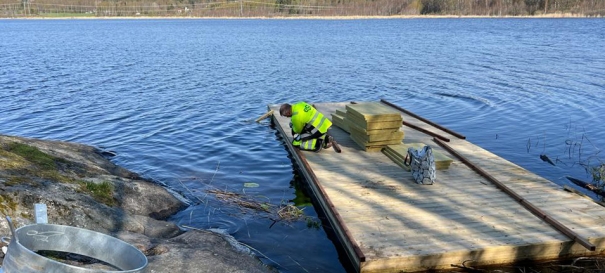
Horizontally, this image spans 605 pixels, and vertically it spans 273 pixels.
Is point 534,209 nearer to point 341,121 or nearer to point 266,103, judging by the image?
point 341,121

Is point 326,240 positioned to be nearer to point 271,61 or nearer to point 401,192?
point 401,192

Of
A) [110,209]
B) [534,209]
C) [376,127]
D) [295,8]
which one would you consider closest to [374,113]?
[376,127]

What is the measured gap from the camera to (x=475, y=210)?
9414 millimetres

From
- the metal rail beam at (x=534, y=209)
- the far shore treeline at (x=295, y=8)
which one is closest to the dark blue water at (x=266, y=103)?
the metal rail beam at (x=534, y=209)

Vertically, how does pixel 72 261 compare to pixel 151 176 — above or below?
above

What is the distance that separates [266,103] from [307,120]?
37.6 ft

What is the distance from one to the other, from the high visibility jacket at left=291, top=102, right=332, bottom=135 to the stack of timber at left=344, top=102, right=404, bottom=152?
948 mm

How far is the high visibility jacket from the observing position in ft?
43.0

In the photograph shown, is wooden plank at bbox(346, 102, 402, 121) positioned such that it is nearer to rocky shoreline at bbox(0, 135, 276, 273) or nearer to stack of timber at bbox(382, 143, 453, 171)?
stack of timber at bbox(382, 143, 453, 171)

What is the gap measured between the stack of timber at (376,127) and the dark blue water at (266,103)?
7.29 feet

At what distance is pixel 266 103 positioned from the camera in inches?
963

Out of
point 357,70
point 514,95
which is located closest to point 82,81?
point 357,70

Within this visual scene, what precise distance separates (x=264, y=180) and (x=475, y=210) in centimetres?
604

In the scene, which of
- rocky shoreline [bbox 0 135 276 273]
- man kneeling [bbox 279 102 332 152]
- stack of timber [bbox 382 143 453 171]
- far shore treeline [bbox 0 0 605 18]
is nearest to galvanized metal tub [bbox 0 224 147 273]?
rocky shoreline [bbox 0 135 276 273]
